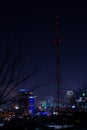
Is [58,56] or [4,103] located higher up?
[58,56]

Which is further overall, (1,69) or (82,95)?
(82,95)

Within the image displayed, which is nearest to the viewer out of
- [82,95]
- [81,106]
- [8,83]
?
[8,83]

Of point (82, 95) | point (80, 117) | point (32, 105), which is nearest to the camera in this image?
point (80, 117)

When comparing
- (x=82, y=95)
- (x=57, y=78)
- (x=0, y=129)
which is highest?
(x=57, y=78)

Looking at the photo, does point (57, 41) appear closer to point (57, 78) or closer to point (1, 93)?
point (57, 78)

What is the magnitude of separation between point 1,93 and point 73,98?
60.1 metres

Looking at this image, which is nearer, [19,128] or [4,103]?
[4,103]

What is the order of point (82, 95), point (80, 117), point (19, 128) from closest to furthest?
point (19, 128) → point (80, 117) → point (82, 95)

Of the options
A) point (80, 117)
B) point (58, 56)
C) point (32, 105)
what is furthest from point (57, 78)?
point (32, 105)

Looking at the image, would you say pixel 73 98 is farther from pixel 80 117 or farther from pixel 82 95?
pixel 80 117

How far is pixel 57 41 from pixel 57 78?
300 inches

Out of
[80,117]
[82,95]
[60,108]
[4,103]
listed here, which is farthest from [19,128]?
[60,108]

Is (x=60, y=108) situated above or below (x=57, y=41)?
below

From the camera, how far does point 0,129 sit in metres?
13.1
